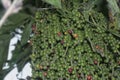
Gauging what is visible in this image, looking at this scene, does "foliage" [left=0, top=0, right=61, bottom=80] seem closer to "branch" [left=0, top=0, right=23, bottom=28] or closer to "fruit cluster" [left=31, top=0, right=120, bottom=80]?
"fruit cluster" [left=31, top=0, right=120, bottom=80]

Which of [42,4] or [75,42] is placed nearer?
[75,42]

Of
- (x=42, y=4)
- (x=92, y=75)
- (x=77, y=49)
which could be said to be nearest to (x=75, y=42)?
(x=77, y=49)

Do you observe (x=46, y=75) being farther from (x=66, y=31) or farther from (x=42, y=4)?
(x=42, y=4)

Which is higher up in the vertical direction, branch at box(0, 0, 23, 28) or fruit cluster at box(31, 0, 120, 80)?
branch at box(0, 0, 23, 28)

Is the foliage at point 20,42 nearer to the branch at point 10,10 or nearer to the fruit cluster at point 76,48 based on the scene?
the fruit cluster at point 76,48

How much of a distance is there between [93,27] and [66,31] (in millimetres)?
115

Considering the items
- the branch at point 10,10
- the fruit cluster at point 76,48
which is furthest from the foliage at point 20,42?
the branch at point 10,10

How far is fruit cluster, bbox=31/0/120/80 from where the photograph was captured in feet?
2.95

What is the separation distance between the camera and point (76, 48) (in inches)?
35.6

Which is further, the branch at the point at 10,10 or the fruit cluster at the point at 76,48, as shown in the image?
the fruit cluster at the point at 76,48

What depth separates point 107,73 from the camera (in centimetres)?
94

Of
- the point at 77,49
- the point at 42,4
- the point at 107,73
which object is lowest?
the point at 107,73

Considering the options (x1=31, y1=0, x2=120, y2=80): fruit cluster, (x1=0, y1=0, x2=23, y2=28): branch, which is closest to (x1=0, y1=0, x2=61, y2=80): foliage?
(x1=31, y1=0, x2=120, y2=80): fruit cluster

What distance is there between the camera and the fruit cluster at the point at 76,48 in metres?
0.90
